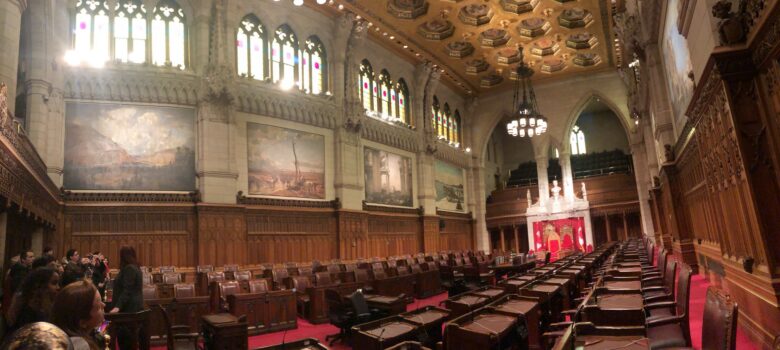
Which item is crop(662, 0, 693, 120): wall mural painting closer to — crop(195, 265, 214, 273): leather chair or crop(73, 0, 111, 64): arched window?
crop(195, 265, 214, 273): leather chair

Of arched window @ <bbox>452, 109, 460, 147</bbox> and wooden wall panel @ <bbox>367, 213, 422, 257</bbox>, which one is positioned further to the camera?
arched window @ <bbox>452, 109, 460, 147</bbox>

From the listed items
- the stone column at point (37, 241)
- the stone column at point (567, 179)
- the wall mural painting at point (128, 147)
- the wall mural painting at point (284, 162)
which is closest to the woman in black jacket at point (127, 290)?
the stone column at point (37, 241)

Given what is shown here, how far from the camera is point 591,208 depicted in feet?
85.4

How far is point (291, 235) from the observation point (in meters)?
16.0

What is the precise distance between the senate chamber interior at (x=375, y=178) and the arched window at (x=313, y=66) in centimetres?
10

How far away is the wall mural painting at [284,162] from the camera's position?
605 inches

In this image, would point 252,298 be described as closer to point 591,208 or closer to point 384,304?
point 384,304

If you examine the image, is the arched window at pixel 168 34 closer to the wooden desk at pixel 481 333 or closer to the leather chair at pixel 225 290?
the leather chair at pixel 225 290

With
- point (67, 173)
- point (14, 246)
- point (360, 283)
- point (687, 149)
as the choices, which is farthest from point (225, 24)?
point (687, 149)

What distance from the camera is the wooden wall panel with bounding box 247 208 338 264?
15094 mm

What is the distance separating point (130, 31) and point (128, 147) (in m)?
3.61

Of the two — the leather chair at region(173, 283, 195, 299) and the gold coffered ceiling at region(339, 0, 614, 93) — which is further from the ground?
the gold coffered ceiling at region(339, 0, 614, 93)

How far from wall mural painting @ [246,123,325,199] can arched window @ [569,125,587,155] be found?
22584 millimetres

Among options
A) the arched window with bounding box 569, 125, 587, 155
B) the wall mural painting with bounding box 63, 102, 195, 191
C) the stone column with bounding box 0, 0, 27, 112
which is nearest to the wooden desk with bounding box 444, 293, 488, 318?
the stone column with bounding box 0, 0, 27, 112
